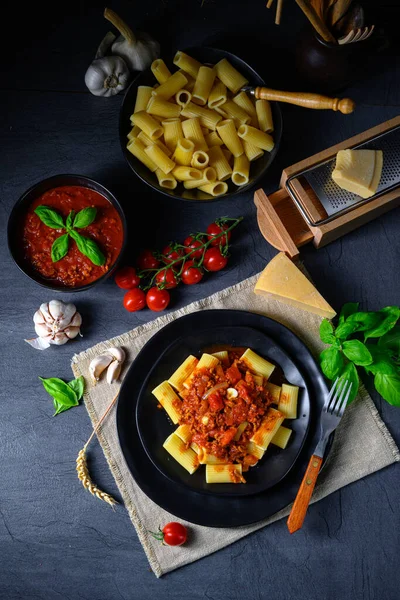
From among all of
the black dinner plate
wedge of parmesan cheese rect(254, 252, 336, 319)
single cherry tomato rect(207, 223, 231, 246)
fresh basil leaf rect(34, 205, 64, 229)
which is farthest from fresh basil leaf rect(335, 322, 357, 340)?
fresh basil leaf rect(34, 205, 64, 229)

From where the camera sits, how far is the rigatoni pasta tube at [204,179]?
2.87m

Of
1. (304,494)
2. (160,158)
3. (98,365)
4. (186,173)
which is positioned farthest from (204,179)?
(304,494)

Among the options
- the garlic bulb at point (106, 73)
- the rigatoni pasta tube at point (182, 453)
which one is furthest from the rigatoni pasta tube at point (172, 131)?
the rigatoni pasta tube at point (182, 453)

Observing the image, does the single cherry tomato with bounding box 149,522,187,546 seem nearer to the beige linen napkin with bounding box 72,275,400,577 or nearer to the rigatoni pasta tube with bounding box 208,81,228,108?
the beige linen napkin with bounding box 72,275,400,577

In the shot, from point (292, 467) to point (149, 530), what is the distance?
716mm

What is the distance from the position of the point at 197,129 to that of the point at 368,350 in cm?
123

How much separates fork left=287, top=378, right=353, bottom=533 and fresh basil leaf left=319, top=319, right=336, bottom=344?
0.18 metres

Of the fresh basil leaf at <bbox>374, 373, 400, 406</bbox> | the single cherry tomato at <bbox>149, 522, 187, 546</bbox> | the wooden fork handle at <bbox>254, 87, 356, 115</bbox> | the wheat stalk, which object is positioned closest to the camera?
the wooden fork handle at <bbox>254, 87, 356, 115</bbox>

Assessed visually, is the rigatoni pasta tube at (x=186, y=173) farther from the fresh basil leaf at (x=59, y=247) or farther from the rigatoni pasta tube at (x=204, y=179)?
the fresh basil leaf at (x=59, y=247)

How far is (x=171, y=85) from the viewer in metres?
2.91

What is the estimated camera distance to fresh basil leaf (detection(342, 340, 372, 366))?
270 cm

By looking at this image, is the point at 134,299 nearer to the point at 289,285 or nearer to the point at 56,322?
the point at 56,322

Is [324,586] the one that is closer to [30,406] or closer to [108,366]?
[108,366]

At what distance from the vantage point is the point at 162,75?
2.93 metres
